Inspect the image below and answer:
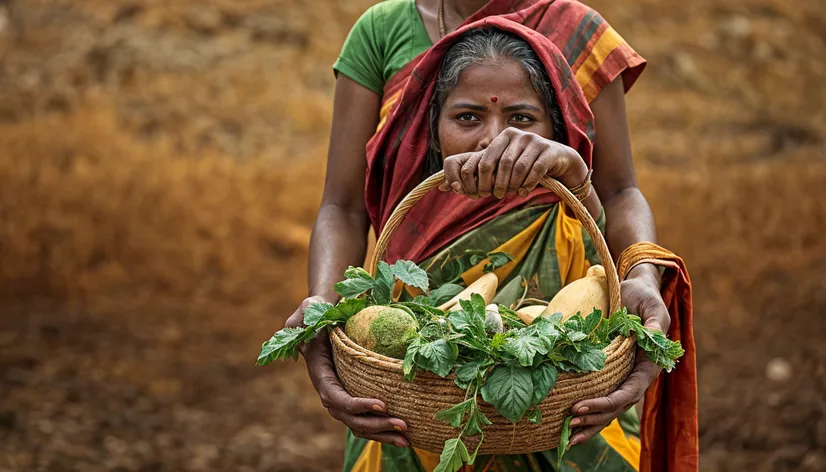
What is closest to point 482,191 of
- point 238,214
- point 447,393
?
point 447,393

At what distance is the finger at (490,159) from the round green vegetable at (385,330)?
1.06ft

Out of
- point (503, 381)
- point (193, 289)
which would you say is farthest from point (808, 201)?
point (503, 381)

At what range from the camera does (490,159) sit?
2.18 meters

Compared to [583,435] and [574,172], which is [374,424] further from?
[574,172]

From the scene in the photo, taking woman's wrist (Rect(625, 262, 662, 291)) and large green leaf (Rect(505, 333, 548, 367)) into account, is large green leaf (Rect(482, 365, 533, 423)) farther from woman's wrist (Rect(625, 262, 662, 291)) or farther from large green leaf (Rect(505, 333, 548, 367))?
woman's wrist (Rect(625, 262, 662, 291))

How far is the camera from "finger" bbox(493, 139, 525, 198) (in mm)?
2166

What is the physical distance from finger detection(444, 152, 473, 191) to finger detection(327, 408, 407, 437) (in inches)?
20.2

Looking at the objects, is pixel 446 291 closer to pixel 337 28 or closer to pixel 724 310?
pixel 724 310

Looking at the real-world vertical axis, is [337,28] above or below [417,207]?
above

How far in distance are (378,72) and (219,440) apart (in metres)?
3.65

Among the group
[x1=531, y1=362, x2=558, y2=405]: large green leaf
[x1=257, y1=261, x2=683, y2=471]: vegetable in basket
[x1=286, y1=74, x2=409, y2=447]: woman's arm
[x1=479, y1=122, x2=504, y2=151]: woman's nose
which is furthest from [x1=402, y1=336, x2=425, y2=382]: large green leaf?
[x1=286, y1=74, x2=409, y2=447]: woman's arm

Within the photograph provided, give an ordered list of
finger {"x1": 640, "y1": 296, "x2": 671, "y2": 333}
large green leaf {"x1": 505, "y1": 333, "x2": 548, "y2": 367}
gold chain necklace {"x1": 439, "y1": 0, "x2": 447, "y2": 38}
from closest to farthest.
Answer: large green leaf {"x1": 505, "y1": 333, "x2": 548, "y2": 367} < finger {"x1": 640, "y1": 296, "x2": 671, "y2": 333} < gold chain necklace {"x1": 439, "y1": 0, "x2": 447, "y2": 38}

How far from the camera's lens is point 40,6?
30.0ft

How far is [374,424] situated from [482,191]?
0.54m
